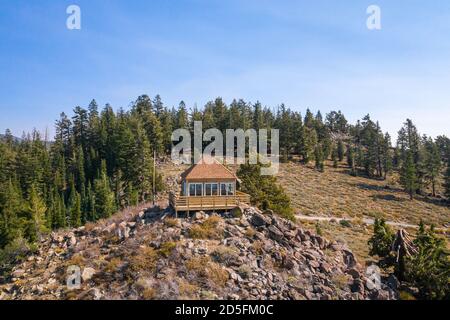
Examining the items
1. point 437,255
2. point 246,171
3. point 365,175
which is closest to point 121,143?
point 246,171

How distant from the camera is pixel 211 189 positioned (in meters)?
27.9

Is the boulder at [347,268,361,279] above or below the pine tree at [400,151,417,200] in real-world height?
below

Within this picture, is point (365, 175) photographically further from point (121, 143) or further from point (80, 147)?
point (80, 147)

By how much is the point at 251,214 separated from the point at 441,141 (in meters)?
124

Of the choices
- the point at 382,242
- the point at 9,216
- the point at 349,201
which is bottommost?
the point at 349,201

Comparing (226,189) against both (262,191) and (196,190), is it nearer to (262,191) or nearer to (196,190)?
(196,190)

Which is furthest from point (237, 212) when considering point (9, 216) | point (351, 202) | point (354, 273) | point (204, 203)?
point (351, 202)

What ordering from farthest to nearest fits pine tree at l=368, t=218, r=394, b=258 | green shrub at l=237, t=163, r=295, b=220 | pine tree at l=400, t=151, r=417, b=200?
1. pine tree at l=400, t=151, r=417, b=200
2. green shrub at l=237, t=163, r=295, b=220
3. pine tree at l=368, t=218, r=394, b=258

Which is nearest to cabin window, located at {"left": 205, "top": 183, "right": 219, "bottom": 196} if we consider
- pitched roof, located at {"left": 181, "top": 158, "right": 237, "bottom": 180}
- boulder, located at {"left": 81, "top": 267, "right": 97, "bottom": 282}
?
pitched roof, located at {"left": 181, "top": 158, "right": 237, "bottom": 180}

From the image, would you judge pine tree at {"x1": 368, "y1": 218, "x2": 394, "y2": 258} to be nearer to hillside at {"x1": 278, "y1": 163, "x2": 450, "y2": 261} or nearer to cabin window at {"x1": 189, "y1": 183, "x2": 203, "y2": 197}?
hillside at {"x1": 278, "y1": 163, "x2": 450, "y2": 261}

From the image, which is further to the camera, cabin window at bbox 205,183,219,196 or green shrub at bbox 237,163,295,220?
green shrub at bbox 237,163,295,220

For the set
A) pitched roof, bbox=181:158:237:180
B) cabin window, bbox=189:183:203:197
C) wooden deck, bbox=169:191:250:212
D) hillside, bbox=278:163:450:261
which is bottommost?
hillside, bbox=278:163:450:261

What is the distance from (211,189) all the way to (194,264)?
863cm

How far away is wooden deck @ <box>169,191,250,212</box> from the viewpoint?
2643cm
